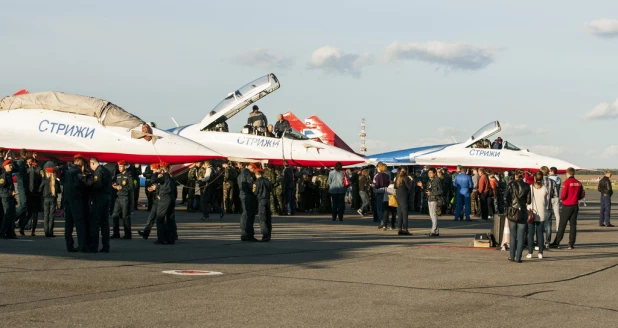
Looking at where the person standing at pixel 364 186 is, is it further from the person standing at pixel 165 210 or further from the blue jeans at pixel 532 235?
the blue jeans at pixel 532 235

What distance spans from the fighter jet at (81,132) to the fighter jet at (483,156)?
50.3 ft

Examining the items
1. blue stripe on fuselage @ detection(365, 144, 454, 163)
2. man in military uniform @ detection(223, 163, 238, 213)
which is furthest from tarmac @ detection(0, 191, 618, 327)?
blue stripe on fuselage @ detection(365, 144, 454, 163)

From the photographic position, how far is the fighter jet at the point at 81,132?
71.8ft

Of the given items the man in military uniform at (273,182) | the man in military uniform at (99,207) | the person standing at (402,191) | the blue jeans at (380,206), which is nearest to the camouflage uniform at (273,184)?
the man in military uniform at (273,182)

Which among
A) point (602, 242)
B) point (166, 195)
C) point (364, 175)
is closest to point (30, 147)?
point (166, 195)

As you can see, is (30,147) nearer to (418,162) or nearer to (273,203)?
(273,203)

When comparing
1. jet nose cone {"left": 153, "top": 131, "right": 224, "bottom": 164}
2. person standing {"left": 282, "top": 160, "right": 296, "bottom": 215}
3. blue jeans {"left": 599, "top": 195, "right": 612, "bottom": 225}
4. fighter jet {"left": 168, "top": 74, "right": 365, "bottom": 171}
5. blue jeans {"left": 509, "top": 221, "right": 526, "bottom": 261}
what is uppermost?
fighter jet {"left": 168, "top": 74, "right": 365, "bottom": 171}

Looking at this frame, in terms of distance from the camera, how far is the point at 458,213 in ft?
90.4

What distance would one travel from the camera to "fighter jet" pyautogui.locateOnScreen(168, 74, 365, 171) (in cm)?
2852

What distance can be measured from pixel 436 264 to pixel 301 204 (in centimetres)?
1699

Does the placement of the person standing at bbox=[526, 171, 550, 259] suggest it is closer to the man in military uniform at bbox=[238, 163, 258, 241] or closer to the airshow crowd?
the airshow crowd

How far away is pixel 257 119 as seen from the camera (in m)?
29.8

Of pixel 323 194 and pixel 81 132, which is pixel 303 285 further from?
pixel 323 194

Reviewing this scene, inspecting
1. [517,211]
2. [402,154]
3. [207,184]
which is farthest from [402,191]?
[402,154]
